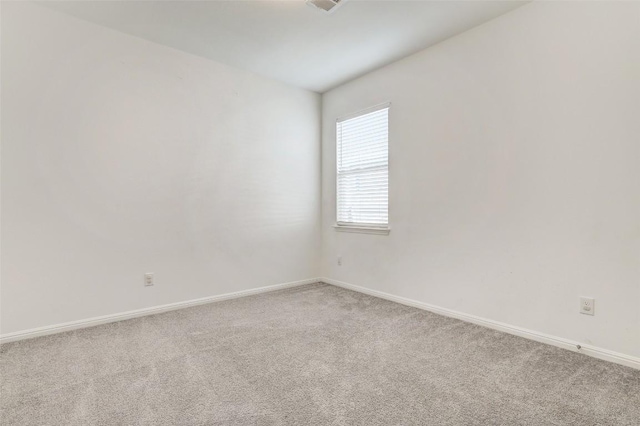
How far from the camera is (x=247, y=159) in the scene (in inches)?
144

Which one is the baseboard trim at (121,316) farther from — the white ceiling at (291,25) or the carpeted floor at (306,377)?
the white ceiling at (291,25)

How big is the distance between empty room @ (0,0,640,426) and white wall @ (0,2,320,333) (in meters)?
0.02

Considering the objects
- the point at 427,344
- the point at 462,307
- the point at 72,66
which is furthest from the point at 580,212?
the point at 72,66

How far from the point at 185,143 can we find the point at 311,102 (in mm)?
1746

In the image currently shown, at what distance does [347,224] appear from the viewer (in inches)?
155

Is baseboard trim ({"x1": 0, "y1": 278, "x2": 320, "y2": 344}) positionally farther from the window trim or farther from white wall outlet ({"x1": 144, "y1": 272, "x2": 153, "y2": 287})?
the window trim

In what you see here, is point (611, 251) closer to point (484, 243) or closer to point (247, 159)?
point (484, 243)

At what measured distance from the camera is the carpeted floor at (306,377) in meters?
1.54

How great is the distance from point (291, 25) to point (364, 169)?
1654mm

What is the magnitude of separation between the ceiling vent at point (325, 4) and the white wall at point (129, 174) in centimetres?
143

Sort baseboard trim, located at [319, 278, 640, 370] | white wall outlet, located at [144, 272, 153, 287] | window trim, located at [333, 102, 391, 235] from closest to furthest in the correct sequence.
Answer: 1. baseboard trim, located at [319, 278, 640, 370]
2. white wall outlet, located at [144, 272, 153, 287]
3. window trim, located at [333, 102, 391, 235]

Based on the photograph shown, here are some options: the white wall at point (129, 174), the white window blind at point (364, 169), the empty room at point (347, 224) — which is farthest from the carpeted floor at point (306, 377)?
the white window blind at point (364, 169)

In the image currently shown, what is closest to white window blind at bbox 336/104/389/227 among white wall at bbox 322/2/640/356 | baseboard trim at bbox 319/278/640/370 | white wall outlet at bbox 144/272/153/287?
white wall at bbox 322/2/640/356

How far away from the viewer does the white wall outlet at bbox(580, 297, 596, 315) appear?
7.07ft
